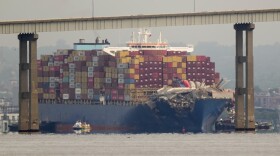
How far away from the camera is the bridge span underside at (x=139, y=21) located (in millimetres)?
139625

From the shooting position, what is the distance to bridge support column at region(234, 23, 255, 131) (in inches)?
5551

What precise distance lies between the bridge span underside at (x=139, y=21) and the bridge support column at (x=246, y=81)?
1730 millimetres

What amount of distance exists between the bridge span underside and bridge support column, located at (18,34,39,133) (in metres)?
1.58
